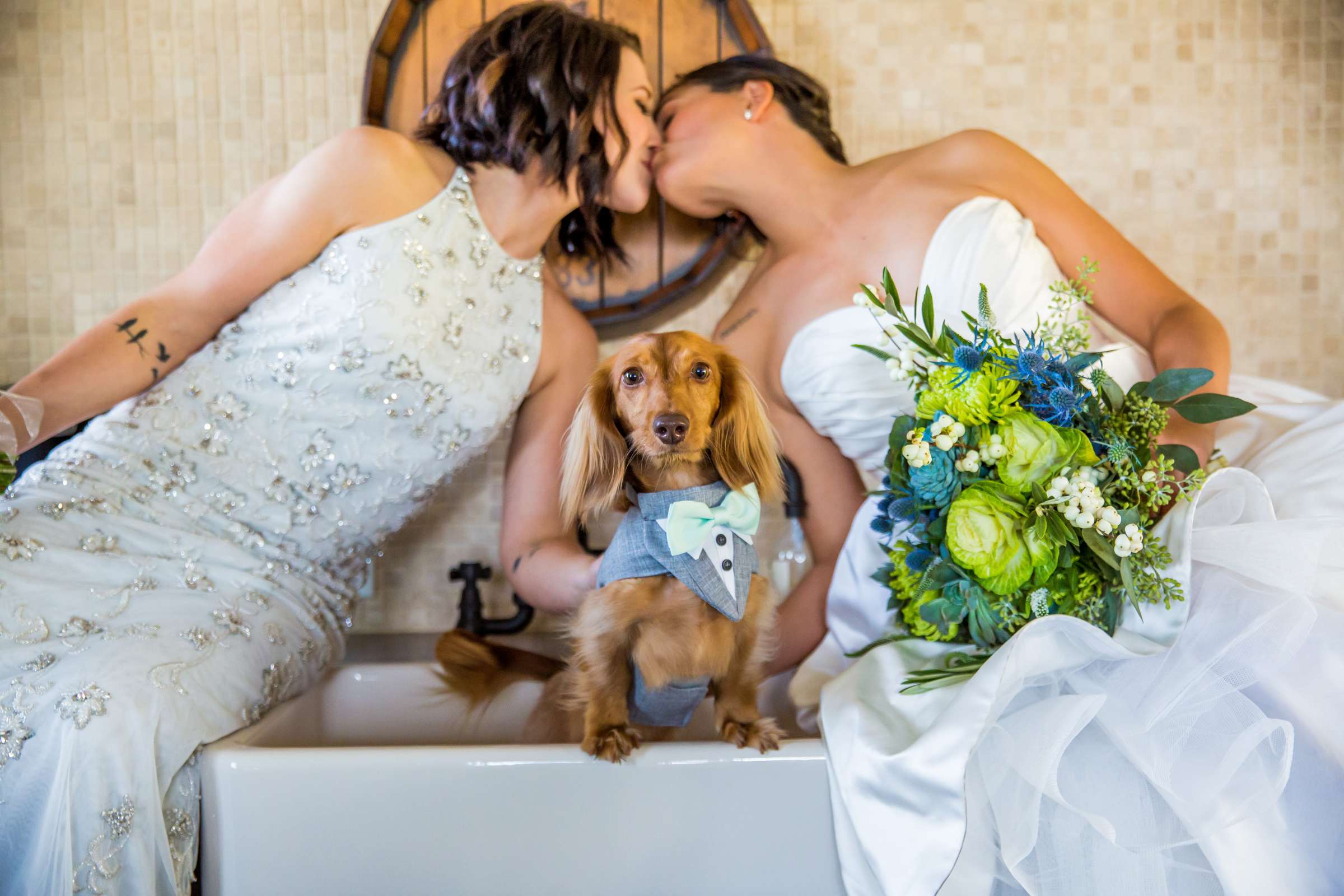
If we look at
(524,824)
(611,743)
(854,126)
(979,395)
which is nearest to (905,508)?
(979,395)

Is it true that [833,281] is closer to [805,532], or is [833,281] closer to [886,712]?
[805,532]

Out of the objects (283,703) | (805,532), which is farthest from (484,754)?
(805,532)

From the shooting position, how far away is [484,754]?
0.89m

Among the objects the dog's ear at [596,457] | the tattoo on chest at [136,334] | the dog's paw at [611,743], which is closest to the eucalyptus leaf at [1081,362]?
the dog's ear at [596,457]

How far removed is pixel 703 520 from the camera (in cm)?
84

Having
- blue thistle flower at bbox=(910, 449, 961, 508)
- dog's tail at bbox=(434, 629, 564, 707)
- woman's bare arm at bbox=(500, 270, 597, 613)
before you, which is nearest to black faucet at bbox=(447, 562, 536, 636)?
woman's bare arm at bbox=(500, 270, 597, 613)

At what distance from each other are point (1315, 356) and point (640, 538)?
4.78 feet

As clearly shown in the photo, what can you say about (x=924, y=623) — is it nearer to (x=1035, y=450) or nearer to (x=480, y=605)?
(x=1035, y=450)

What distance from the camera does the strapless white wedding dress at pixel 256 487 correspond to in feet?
3.06

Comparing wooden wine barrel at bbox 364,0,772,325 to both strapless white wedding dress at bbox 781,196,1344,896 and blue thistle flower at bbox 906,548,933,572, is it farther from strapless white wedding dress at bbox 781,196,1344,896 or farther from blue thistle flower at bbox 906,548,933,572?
strapless white wedding dress at bbox 781,196,1344,896

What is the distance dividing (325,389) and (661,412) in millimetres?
611

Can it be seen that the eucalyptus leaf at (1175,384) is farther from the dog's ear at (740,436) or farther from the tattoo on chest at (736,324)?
the tattoo on chest at (736,324)

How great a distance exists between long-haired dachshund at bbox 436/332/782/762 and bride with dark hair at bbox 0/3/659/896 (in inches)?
12.4

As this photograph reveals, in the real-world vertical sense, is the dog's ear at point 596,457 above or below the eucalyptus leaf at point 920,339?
below
